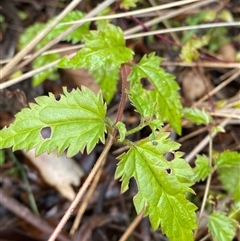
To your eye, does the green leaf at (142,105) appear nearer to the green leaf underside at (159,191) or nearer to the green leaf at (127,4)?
the green leaf underside at (159,191)

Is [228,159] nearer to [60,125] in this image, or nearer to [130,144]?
[130,144]

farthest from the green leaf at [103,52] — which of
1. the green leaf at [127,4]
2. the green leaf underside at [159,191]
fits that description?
the green leaf underside at [159,191]

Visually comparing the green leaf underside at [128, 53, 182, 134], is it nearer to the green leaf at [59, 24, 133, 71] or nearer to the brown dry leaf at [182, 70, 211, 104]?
the green leaf at [59, 24, 133, 71]

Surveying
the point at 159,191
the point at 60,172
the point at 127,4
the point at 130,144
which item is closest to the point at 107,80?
the point at 127,4

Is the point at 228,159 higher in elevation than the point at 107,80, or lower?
lower

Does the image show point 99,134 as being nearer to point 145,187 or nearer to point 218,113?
point 145,187

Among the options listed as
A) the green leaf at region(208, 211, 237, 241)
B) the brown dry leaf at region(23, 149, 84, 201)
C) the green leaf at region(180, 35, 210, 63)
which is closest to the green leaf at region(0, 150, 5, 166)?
the brown dry leaf at region(23, 149, 84, 201)

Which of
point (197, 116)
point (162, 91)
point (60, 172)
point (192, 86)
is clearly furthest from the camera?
point (192, 86)

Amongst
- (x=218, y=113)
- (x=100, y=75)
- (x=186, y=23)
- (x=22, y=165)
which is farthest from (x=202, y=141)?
(x=22, y=165)
